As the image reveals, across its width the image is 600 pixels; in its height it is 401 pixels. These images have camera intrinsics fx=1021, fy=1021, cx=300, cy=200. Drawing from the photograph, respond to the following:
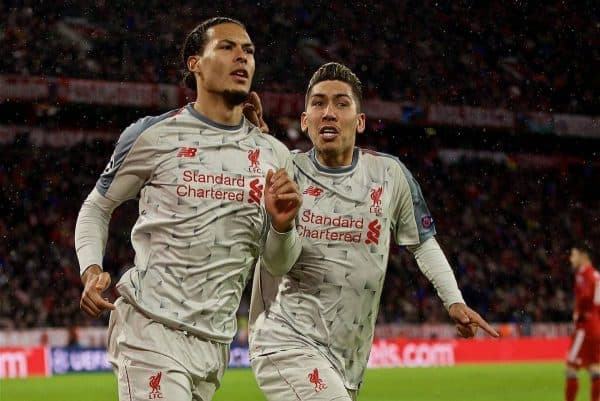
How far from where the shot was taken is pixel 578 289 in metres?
13.0

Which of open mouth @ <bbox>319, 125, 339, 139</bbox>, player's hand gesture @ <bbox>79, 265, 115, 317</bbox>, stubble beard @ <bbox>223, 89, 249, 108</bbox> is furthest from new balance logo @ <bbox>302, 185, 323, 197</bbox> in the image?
player's hand gesture @ <bbox>79, 265, 115, 317</bbox>

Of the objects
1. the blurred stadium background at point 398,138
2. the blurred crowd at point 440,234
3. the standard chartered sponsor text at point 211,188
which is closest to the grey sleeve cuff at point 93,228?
the standard chartered sponsor text at point 211,188

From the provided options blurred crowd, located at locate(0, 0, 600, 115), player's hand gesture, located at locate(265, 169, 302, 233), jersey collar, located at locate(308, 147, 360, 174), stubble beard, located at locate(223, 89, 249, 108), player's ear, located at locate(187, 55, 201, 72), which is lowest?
player's hand gesture, located at locate(265, 169, 302, 233)

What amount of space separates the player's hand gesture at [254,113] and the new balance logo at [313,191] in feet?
1.85

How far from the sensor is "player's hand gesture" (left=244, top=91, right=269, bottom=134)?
4.37 metres

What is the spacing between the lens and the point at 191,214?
382 cm

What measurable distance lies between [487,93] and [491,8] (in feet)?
9.61

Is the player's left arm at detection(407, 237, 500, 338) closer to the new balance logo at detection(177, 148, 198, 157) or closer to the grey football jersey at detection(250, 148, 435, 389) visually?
the grey football jersey at detection(250, 148, 435, 389)

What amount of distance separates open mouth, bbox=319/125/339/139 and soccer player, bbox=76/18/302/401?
30.7 inches

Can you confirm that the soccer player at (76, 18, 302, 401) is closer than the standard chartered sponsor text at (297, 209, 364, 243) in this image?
Yes

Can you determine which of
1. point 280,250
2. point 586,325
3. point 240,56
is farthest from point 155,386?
point 586,325

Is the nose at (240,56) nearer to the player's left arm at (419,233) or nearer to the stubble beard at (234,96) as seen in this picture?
the stubble beard at (234,96)

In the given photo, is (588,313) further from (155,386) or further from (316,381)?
(155,386)

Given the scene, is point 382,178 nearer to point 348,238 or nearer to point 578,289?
point 348,238
